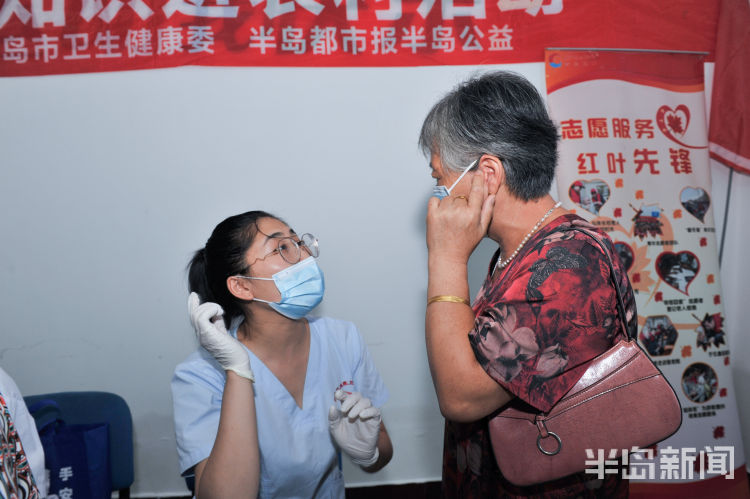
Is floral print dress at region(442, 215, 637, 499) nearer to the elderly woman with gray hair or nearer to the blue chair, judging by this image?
the elderly woman with gray hair

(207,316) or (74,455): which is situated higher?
(207,316)

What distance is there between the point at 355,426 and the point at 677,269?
1536mm

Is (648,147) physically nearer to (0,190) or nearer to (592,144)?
(592,144)

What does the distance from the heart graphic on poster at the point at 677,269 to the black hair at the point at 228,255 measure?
159cm

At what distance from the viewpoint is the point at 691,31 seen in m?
2.29

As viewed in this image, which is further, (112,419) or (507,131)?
(112,419)

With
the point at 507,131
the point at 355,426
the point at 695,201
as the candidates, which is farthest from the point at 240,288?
the point at 695,201

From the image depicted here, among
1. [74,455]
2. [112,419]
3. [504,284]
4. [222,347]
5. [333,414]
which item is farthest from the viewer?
[112,419]

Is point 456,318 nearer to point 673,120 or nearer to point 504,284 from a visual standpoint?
point 504,284

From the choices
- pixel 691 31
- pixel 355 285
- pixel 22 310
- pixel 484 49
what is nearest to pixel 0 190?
pixel 22 310

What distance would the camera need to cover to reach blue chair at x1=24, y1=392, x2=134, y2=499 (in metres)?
1.77

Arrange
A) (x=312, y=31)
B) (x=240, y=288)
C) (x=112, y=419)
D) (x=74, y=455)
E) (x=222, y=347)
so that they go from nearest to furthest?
(x=222, y=347) → (x=240, y=288) → (x=74, y=455) → (x=112, y=419) → (x=312, y=31)

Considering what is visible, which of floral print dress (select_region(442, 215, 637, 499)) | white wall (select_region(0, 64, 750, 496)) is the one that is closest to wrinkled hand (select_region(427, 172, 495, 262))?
floral print dress (select_region(442, 215, 637, 499))

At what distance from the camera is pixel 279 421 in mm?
1420
